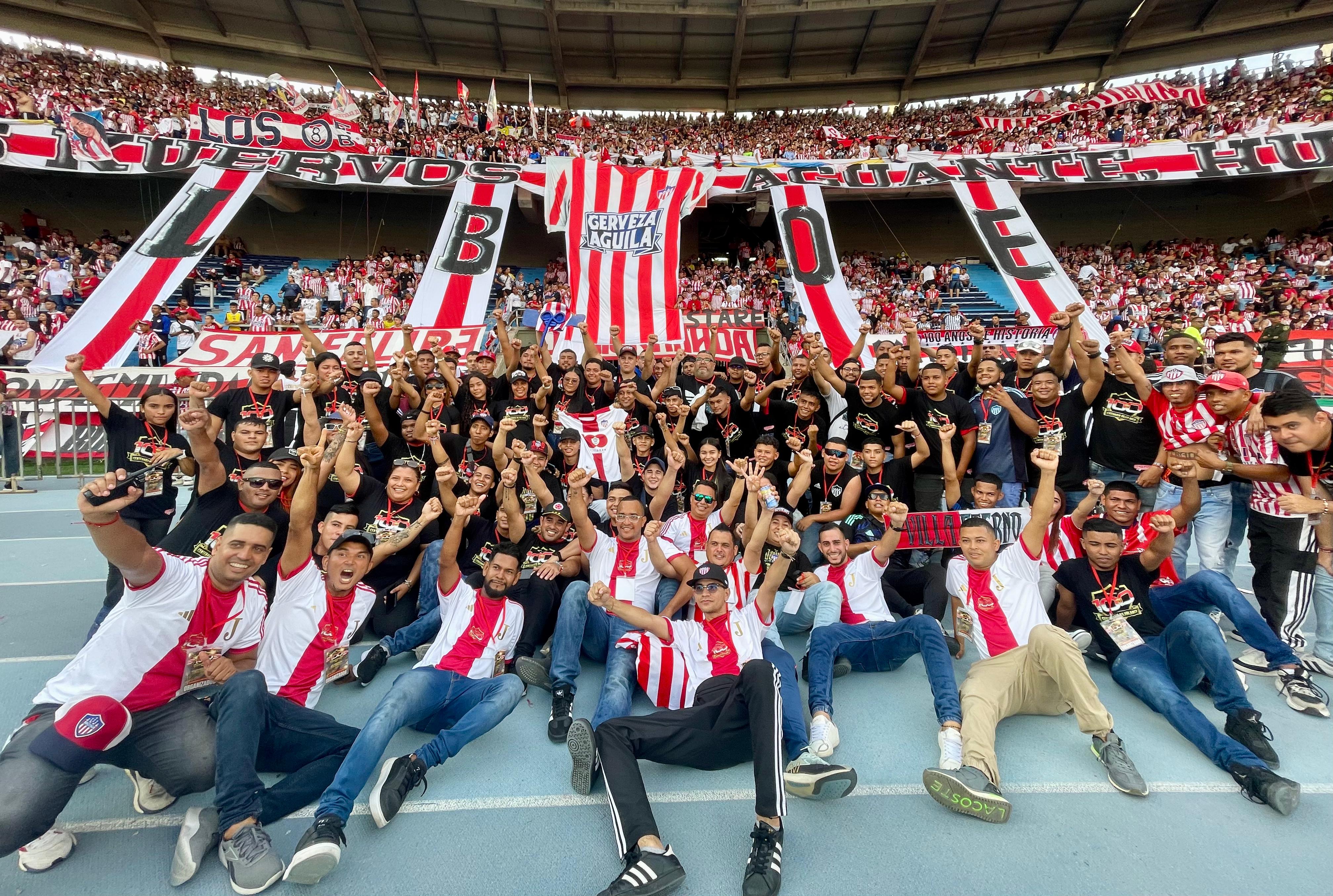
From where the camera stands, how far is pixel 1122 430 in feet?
15.5

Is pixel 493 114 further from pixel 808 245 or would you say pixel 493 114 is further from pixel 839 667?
pixel 839 667

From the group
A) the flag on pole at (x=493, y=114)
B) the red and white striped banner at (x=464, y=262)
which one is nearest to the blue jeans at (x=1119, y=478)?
the red and white striped banner at (x=464, y=262)

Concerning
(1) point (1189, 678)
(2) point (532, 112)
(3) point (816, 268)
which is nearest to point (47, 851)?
(1) point (1189, 678)

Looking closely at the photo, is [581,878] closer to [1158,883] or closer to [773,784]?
[773,784]

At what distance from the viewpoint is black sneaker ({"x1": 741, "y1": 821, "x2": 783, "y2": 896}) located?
2.18 meters

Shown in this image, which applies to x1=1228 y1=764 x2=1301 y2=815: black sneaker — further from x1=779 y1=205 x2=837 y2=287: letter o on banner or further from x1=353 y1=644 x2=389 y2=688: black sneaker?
x1=779 y1=205 x2=837 y2=287: letter o on banner

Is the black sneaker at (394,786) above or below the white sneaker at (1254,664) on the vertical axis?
below

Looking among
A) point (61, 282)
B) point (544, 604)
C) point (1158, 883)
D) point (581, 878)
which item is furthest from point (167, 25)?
point (1158, 883)

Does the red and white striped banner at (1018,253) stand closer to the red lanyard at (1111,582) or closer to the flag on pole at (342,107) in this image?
the red lanyard at (1111,582)

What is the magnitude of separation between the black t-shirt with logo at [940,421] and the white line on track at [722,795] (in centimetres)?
279

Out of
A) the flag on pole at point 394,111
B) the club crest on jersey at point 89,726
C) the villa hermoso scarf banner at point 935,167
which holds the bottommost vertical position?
the club crest on jersey at point 89,726

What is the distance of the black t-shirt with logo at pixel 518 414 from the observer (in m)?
5.70

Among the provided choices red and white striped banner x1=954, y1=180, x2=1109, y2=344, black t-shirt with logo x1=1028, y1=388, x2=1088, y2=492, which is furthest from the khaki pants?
red and white striped banner x1=954, y1=180, x2=1109, y2=344

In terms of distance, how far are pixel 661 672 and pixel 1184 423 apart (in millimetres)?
4117
